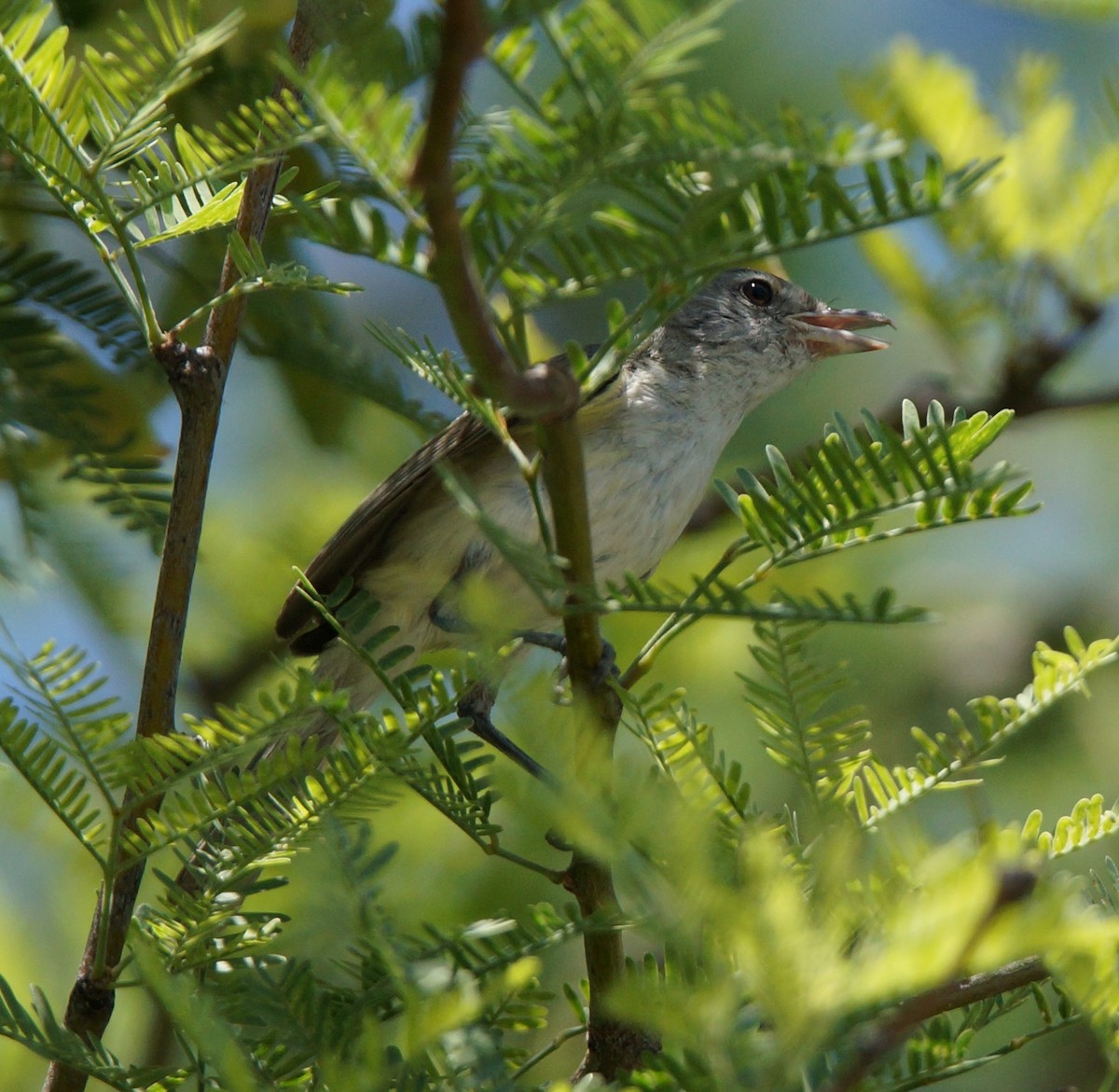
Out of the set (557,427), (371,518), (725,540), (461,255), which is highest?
(461,255)

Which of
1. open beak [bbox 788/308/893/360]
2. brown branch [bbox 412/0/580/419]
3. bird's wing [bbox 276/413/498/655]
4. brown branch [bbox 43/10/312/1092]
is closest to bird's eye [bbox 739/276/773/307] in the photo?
open beak [bbox 788/308/893/360]

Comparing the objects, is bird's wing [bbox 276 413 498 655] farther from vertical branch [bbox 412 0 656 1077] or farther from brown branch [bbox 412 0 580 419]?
brown branch [bbox 412 0 580 419]

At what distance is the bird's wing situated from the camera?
3283 millimetres

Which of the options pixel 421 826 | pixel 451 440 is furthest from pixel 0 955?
pixel 451 440

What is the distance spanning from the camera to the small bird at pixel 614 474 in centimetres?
336

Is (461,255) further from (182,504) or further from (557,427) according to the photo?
(182,504)

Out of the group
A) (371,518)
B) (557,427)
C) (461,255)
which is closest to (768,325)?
(371,518)

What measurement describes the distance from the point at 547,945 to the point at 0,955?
2.10 metres

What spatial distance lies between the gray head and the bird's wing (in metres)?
0.71

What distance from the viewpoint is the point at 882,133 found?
1.23 metres

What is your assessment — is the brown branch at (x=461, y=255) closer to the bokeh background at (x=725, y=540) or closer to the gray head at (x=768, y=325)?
the bokeh background at (x=725, y=540)

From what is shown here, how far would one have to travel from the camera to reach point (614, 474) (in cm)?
336

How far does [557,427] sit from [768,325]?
2602 millimetres

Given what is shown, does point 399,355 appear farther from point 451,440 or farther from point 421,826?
point 421,826
